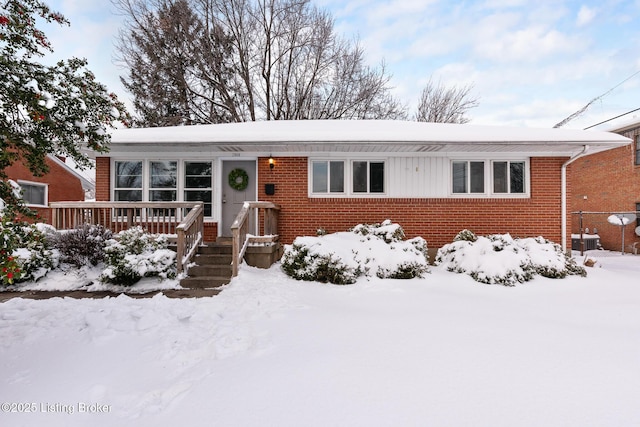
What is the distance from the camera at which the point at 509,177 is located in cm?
874

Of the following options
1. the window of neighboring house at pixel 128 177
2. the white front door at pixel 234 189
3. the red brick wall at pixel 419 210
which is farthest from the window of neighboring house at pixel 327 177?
the window of neighboring house at pixel 128 177

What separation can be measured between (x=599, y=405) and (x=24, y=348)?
18.7ft

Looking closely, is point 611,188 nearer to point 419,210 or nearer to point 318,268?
point 419,210

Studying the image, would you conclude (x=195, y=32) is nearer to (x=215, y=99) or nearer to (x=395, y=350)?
(x=215, y=99)

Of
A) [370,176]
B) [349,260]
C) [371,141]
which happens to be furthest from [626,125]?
[349,260]

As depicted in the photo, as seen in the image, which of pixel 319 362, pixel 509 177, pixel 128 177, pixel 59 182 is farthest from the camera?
pixel 59 182

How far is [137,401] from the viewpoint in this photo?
2514mm

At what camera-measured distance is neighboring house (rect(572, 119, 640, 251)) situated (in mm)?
14531

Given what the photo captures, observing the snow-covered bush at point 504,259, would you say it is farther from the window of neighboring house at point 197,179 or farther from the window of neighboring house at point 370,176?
the window of neighboring house at point 197,179

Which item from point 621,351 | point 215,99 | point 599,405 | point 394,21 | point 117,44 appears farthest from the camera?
point 215,99

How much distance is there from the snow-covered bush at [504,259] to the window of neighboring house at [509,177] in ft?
5.44

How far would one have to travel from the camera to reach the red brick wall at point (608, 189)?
48.3 ft

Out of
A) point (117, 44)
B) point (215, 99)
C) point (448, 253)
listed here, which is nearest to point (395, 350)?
point (448, 253)

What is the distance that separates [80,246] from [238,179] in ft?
13.5
